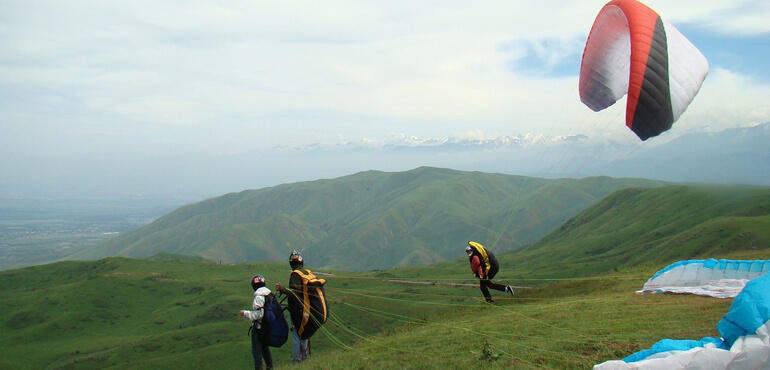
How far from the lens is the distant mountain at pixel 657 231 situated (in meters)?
87.3

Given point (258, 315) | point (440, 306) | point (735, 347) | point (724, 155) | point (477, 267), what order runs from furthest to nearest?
point (440, 306) < point (724, 155) < point (477, 267) < point (258, 315) < point (735, 347)

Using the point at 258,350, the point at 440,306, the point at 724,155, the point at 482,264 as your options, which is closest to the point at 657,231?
the point at 440,306

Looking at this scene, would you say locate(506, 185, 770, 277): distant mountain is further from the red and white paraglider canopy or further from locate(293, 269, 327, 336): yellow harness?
locate(293, 269, 327, 336): yellow harness

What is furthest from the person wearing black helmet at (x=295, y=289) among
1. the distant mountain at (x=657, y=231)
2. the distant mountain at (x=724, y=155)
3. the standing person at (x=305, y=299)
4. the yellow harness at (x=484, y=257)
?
the distant mountain at (x=657, y=231)

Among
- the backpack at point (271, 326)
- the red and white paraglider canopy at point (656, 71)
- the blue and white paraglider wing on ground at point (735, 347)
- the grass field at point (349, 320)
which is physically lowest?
the grass field at point (349, 320)

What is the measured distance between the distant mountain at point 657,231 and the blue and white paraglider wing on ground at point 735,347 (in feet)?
223

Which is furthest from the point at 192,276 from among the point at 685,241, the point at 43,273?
the point at 685,241

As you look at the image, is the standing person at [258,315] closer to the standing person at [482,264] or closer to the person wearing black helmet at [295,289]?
the person wearing black helmet at [295,289]

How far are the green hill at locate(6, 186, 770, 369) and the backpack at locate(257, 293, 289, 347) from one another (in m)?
1.23

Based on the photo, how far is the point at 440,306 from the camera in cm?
8162

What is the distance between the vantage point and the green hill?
12367 millimetres

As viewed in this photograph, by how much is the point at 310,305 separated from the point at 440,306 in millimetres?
71840

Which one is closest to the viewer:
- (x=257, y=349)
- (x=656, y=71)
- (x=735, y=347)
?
(x=735, y=347)

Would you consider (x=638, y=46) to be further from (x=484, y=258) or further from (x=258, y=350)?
(x=258, y=350)
